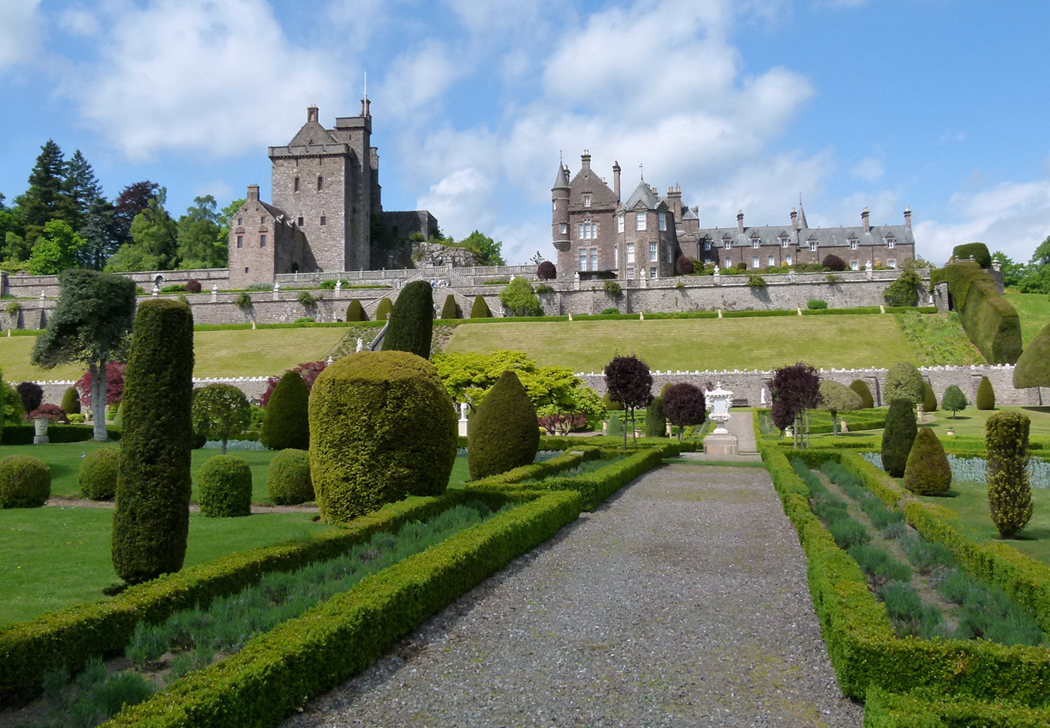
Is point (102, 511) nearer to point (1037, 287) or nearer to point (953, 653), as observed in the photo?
point (953, 653)

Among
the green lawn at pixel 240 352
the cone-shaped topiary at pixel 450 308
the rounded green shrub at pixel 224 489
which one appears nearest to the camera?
the rounded green shrub at pixel 224 489

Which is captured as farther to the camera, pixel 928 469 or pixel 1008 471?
pixel 928 469

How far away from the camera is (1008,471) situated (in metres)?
11.2

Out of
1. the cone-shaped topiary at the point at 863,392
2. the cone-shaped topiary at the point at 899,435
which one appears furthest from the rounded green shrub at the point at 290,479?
the cone-shaped topiary at the point at 863,392

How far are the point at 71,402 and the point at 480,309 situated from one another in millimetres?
28524

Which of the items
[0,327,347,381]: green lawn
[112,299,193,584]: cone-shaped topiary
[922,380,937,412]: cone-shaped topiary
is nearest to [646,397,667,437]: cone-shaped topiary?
[922,380,937,412]: cone-shaped topiary

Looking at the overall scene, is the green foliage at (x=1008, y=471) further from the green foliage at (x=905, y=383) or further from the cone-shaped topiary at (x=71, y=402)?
the cone-shaped topiary at (x=71, y=402)

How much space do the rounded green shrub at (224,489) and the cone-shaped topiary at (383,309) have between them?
4570cm

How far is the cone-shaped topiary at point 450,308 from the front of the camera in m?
61.0

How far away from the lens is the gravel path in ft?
17.6

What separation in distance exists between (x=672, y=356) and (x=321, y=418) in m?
38.8

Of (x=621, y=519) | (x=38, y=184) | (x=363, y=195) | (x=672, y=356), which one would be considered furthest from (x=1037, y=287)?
(x=38, y=184)

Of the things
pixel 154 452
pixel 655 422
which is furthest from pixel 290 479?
pixel 655 422

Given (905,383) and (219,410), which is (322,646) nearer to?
(219,410)
